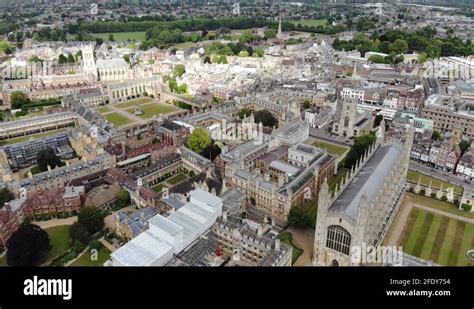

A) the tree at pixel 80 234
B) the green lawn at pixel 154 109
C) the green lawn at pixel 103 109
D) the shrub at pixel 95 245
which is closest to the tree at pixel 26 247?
the tree at pixel 80 234

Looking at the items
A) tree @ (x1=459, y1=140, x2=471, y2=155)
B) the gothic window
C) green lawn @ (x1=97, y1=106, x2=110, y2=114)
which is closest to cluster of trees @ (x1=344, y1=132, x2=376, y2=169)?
the gothic window

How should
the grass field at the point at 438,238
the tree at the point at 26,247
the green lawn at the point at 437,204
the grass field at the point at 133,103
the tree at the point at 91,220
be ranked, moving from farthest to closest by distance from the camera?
the grass field at the point at 133,103 < the green lawn at the point at 437,204 < the tree at the point at 91,220 < the grass field at the point at 438,238 < the tree at the point at 26,247

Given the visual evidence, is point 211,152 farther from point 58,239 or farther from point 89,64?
point 89,64

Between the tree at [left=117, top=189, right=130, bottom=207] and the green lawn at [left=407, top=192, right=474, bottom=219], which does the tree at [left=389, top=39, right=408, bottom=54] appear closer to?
the green lawn at [left=407, top=192, right=474, bottom=219]

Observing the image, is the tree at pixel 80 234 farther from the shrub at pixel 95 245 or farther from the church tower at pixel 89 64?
the church tower at pixel 89 64

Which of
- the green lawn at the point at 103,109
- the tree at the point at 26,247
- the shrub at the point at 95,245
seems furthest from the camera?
the green lawn at the point at 103,109

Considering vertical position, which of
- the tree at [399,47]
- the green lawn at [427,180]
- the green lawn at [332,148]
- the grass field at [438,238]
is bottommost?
the grass field at [438,238]

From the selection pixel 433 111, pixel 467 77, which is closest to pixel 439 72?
pixel 467 77
